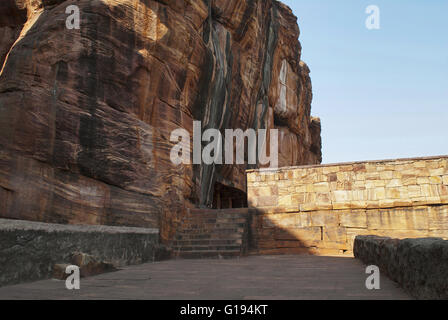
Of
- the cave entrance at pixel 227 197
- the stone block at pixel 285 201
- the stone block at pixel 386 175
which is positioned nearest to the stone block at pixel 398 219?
the stone block at pixel 386 175

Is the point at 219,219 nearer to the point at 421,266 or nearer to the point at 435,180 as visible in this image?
the point at 435,180

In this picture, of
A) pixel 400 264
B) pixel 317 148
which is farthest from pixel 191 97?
pixel 317 148

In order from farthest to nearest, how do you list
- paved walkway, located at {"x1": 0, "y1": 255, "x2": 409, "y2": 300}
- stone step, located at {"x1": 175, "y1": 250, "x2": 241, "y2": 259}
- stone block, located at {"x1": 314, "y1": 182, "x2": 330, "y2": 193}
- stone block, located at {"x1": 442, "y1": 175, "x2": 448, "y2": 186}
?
stone block, located at {"x1": 314, "y1": 182, "x2": 330, "y2": 193} → stone block, located at {"x1": 442, "y1": 175, "x2": 448, "y2": 186} → stone step, located at {"x1": 175, "y1": 250, "x2": 241, "y2": 259} → paved walkway, located at {"x1": 0, "y1": 255, "x2": 409, "y2": 300}

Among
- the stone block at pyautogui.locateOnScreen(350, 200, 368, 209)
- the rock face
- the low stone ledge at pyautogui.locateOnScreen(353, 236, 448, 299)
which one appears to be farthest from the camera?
the stone block at pyautogui.locateOnScreen(350, 200, 368, 209)

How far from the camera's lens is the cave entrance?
22.4m

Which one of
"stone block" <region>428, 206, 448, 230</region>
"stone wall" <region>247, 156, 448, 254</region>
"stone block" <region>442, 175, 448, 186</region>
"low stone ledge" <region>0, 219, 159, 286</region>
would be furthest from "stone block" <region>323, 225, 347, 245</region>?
"low stone ledge" <region>0, 219, 159, 286</region>

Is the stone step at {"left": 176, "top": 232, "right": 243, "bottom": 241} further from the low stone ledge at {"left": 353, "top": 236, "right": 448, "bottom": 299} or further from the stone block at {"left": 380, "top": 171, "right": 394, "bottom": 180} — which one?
the low stone ledge at {"left": 353, "top": 236, "right": 448, "bottom": 299}

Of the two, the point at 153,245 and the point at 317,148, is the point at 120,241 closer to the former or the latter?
the point at 153,245

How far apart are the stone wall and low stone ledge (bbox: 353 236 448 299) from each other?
6.30 metres

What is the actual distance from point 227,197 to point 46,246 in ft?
64.1

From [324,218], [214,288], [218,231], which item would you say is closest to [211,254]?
[218,231]

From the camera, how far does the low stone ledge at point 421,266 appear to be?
252cm
